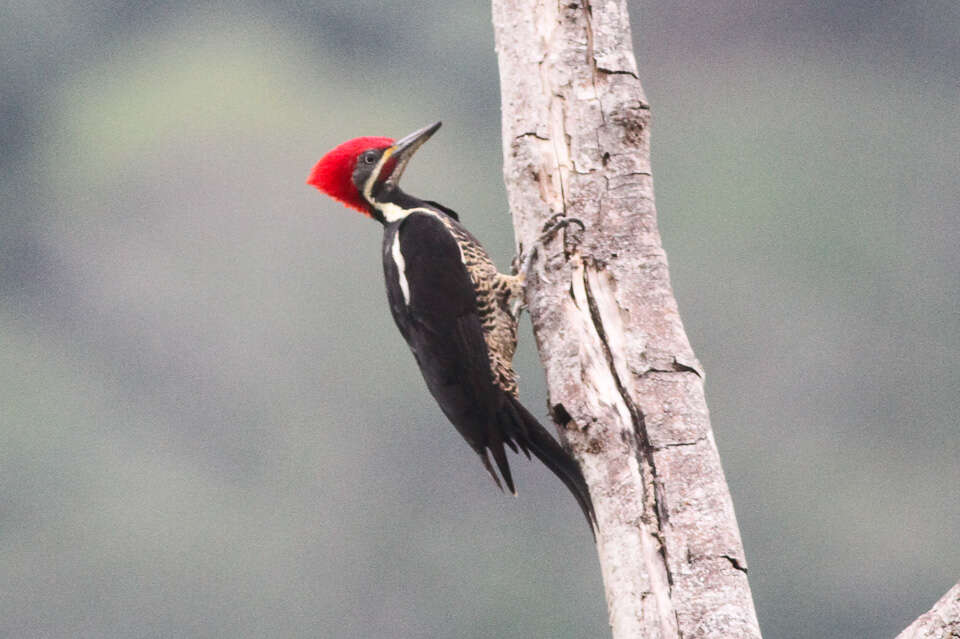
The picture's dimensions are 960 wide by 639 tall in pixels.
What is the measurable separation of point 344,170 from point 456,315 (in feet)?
2.20

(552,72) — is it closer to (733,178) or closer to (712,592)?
(712,592)

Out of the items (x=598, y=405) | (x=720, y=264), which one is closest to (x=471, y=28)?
(x=720, y=264)

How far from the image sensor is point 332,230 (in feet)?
19.6

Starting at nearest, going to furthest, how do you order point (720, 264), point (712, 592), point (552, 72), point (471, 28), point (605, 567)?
point (712, 592) < point (605, 567) < point (552, 72) < point (720, 264) < point (471, 28)

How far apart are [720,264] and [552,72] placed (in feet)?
11.6

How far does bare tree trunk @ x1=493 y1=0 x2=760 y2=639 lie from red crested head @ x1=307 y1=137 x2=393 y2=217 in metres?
0.63

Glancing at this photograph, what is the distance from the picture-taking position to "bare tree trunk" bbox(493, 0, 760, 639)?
6.85 feet

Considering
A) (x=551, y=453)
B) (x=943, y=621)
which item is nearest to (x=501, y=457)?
(x=551, y=453)

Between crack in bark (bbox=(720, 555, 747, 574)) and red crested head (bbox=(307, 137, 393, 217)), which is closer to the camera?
crack in bark (bbox=(720, 555, 747, 574))

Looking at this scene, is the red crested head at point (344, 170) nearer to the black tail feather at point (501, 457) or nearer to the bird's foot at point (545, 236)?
the bird's foot at point (545, 236)

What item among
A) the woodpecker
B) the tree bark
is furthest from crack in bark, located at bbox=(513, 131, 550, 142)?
the tree bark

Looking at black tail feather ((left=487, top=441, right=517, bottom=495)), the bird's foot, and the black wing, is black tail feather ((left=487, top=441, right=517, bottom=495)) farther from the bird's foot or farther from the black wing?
the bird's foot

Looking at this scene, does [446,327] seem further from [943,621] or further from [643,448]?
[943,621]

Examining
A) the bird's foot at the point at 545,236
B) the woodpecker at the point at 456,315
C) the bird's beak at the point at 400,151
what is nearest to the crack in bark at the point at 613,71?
the bird's foot at the point at 545,236
